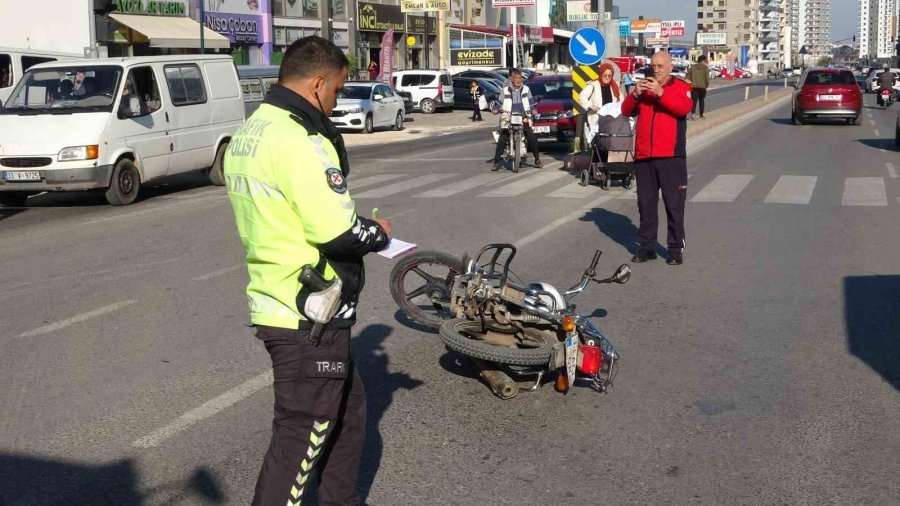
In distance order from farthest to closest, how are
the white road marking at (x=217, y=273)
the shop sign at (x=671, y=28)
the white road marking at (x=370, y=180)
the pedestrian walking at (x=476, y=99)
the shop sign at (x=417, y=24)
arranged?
the shop sign at (x=671, y=28) < the shop sign at (x=417, y=24) < the pedestrian walking at (x=476, y=99) < the white road marking at (x=370, y=180) < the white road marking at (x=217, y=273)

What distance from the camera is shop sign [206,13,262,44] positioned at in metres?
40.7

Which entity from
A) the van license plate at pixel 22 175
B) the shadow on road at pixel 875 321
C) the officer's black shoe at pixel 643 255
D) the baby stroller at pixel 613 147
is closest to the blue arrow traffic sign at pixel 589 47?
the baby stroller at pixel 613 147

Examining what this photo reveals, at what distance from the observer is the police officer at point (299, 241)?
3.18 metres

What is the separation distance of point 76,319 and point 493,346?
11.6ft

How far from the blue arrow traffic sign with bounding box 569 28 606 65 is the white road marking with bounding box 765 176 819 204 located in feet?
15.5

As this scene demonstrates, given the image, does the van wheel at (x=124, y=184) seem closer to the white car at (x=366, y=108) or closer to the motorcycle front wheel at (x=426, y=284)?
the motorcycle front wheel at (x=426, y=284)

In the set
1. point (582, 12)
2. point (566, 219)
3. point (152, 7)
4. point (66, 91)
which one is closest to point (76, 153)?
point (66, 91)

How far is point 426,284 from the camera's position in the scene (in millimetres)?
6867

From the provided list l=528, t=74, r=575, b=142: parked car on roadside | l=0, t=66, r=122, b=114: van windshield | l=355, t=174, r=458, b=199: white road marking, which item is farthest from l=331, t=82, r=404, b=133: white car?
l=0, t=66, r=122, b=114: van windshield

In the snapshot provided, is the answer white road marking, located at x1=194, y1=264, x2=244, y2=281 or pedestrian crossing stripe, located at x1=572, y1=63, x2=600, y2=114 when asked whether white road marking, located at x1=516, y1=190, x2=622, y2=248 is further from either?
pedestrian crossing stripe, located at x1=572, y1=63, x2=600, y2=114

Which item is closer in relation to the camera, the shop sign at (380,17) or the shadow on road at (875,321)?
the shadow on road at (875,321)

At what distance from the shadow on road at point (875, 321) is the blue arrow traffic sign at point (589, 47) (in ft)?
37.6

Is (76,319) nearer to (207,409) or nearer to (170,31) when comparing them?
(207,409)

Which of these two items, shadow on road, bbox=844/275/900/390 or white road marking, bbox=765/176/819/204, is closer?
shadow on road, bbox=844/275/900/390
